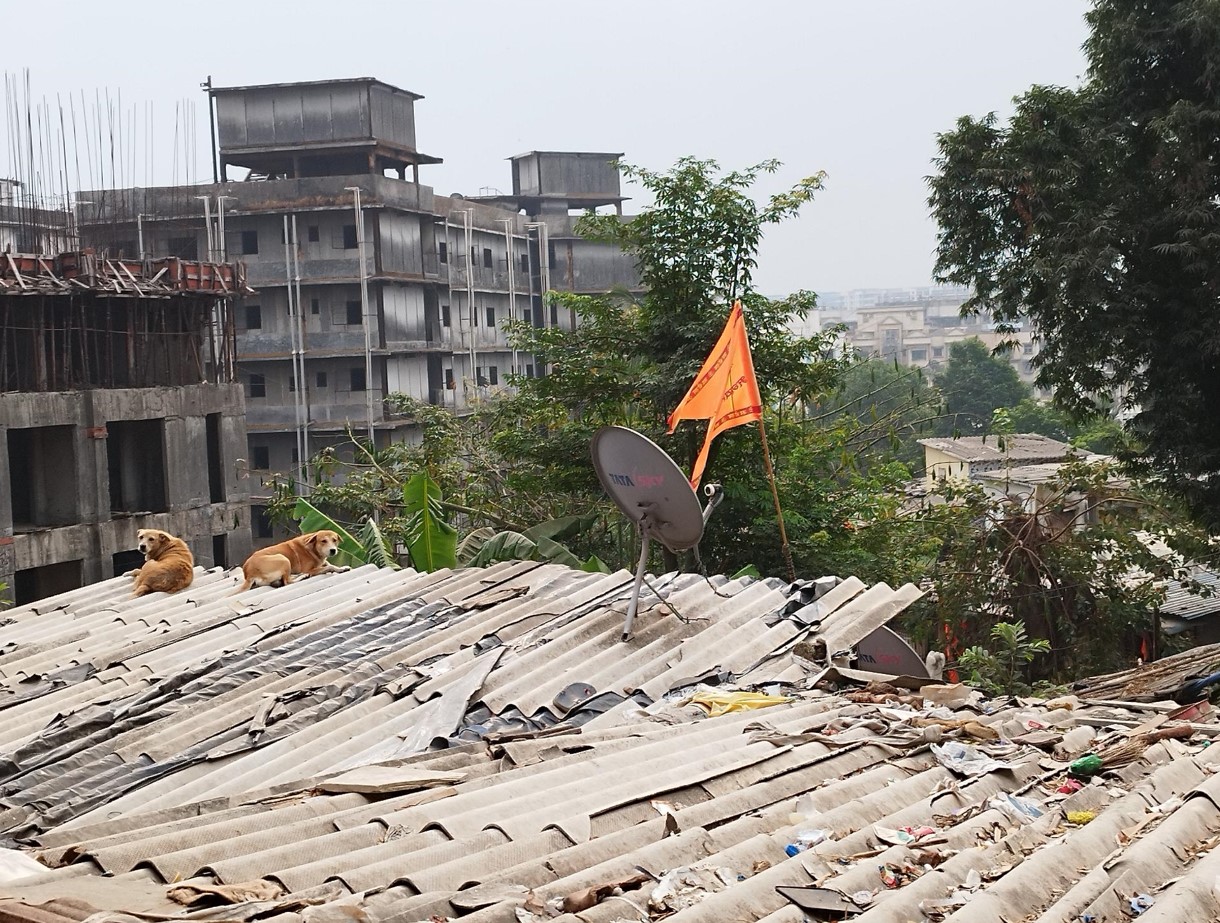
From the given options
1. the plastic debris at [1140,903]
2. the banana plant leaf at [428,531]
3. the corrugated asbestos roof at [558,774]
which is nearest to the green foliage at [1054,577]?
the banana plant leaf at [428,531]

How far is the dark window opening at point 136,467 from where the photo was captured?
78.5ft

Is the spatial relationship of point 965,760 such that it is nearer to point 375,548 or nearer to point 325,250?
point 375,548

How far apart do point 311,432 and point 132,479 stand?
36.8 feet

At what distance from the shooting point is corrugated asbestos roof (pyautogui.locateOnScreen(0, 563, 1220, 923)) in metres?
3.17

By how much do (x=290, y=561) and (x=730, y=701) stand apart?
4.16 metres

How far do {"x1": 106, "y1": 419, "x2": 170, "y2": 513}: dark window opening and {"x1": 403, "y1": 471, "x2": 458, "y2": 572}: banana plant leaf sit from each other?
14.8 m

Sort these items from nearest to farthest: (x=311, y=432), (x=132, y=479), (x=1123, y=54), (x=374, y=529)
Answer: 1. (x=374, y=529)
2. (x=1123, y=54)
3. (x=132, y=479)
4. (x=311, y=432)

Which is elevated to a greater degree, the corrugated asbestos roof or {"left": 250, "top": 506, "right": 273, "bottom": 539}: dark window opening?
the corrugated asbestos roof

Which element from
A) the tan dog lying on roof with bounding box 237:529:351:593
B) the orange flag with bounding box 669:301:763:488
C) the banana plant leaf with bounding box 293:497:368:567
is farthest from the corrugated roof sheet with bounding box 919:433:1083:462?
the tan dog lying on roof with bounding box 237:529:351:593

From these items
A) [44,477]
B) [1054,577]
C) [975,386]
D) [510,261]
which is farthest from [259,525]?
[1054,577]

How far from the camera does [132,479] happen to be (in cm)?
2420

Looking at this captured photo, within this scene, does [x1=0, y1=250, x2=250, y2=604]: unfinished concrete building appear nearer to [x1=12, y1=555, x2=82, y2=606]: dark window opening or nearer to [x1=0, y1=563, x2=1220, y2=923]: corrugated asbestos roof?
[x1=12, y1=555, x2=82, y2=606]: dark window opening

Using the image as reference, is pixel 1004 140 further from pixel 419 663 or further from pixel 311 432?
pixel 311 432

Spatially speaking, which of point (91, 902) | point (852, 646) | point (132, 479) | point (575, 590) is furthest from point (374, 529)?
point (132, 479)
